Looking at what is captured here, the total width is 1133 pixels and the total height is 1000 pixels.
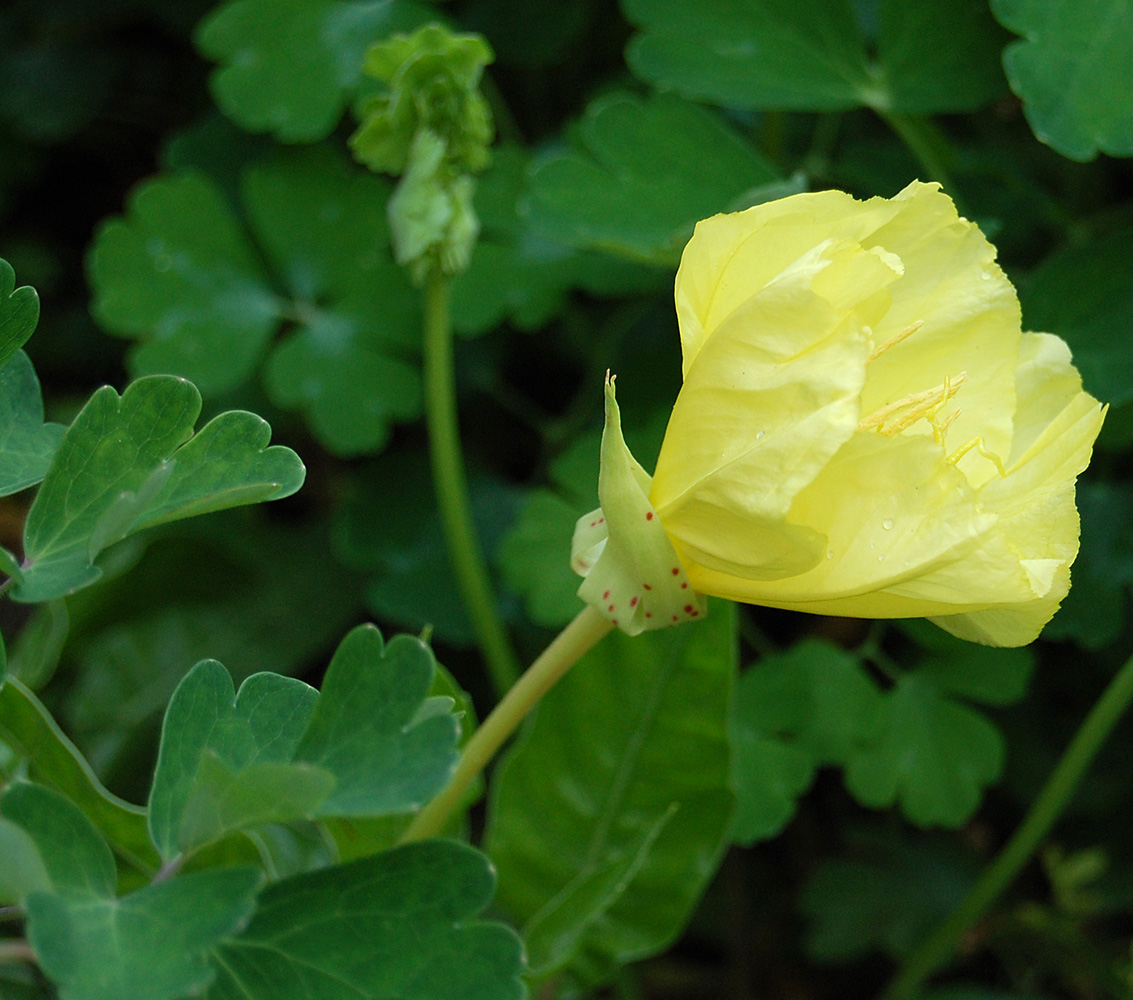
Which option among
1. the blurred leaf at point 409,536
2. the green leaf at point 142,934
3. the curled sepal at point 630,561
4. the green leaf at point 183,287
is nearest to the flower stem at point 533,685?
the curled sepal at point 630,561

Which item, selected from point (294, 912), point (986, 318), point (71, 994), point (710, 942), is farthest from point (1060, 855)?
point (71, 994)

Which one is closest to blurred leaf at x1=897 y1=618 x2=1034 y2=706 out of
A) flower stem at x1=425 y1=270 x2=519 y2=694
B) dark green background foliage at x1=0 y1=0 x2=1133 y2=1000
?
dark green background foliage at x1=0 y1=0 x2=1133 y2=1000

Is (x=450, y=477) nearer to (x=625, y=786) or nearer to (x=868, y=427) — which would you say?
(x=625, y=786)

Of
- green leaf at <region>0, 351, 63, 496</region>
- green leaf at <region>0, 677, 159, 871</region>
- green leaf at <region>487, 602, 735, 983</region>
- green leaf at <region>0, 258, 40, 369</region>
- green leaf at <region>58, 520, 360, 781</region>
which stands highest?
green leaf at <region>0, 258, 40, 369</region>

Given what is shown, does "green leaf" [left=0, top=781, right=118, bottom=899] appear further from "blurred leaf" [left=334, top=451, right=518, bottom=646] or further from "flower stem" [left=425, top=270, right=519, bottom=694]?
"blurred leaf" [left=334, top=451, right=518, bottom=646]

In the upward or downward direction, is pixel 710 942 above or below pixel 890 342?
below

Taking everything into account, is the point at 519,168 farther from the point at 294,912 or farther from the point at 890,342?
the point at 294,912

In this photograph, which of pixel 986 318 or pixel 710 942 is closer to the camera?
pixel 986 318
